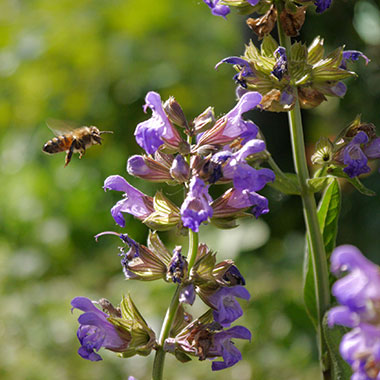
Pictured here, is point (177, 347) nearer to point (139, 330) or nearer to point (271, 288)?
point (139, 330)

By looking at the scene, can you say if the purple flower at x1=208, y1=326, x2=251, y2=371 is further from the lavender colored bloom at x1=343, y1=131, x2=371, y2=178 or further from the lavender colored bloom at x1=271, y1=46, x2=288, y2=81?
the lavender colored bloom at x1=271, y1=46, x2=288, y2=81

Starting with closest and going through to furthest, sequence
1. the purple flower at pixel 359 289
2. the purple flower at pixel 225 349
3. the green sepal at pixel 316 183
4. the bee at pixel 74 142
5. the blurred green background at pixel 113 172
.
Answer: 1. the purple flower at pixel 359 289
2. the purple flower at pixel 225 349
3. the green sepal at pixel 316 183
4. the bee at pixel 74 142
5. the blurred green background at pixel 113 172

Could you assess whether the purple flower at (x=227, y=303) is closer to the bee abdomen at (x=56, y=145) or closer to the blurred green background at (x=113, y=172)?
the bee abdomen at (x=56, y=145)

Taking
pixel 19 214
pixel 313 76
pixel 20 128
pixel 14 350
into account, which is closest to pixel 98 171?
pixel 19 214

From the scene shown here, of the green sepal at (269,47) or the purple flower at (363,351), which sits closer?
the purple flower at (363,351)

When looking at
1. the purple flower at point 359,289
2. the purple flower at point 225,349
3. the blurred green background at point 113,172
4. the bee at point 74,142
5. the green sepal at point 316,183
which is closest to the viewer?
the purple flower at point 359,289

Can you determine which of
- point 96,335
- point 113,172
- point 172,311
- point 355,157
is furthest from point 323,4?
point 113,172

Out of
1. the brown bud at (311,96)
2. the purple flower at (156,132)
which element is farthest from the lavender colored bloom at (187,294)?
the brown bud at (311,96)
